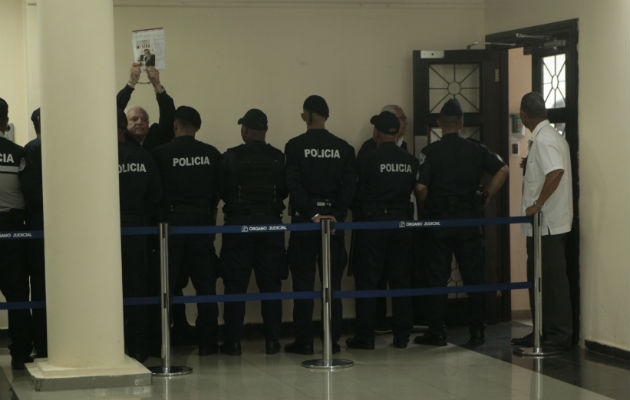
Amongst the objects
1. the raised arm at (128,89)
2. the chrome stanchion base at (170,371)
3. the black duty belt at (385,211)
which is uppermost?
the raised arm at (128,89)

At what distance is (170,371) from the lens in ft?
23.3

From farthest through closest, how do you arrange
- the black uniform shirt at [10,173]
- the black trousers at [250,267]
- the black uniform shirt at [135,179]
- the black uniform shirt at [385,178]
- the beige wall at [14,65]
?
the beige wall at [14,65], the black uniform shirt at [385,178], the black trousers at [250,267], the black uniform shirt at [135,179], the black uniform shirt at [10,173]

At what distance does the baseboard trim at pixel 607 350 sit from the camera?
7.43m

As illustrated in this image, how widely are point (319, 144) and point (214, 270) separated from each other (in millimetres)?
1310

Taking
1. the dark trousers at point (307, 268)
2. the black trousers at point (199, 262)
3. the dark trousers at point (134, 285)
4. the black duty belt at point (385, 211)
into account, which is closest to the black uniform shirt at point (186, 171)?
the black trousers at point (199, 262)

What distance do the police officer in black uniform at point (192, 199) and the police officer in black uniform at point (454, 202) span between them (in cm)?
176

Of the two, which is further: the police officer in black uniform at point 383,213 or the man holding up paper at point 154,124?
the man holding up paper at point 154,124

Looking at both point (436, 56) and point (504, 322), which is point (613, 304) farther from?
point (436, 56)

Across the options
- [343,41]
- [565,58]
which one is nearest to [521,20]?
[565,58]

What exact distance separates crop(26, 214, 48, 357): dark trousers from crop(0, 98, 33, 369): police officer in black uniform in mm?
85

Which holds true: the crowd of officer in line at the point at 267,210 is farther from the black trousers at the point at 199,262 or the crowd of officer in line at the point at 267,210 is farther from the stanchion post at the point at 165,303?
the stanchion post at the point at 165,303

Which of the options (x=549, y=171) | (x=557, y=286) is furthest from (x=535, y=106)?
(x=557, y=286)

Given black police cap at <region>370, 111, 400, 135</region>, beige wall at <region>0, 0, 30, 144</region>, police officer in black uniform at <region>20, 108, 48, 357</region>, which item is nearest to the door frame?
black police cap at <region>370, 111, 400, 135</region>

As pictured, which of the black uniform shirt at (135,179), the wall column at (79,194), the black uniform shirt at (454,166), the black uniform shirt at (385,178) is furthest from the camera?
the black uniform shirt at (454,166)
